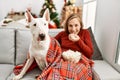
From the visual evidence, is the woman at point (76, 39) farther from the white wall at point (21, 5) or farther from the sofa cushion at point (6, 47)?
the white wall at point (21, 5)

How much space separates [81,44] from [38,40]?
445 millimetres

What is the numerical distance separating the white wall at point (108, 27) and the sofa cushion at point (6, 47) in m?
1.04

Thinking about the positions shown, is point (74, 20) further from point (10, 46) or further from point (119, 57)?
point (10, 46)

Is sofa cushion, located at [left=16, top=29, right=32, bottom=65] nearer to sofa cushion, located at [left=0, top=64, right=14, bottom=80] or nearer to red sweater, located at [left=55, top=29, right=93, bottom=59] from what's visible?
sofa cushion, located at [left=0, top=64, right=14, bottom=80]

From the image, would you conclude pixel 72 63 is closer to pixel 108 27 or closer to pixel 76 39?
pixel 76 39

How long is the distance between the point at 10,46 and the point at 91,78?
0.93 m

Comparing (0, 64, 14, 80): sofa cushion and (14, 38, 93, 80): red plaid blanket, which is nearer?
(14, 38, 93, 80): red plaid blanket

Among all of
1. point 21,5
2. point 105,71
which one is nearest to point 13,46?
point 105,71

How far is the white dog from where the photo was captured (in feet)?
4.79

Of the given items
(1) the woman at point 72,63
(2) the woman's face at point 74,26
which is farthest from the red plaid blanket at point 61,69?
(2) the woman's face at point 74,26

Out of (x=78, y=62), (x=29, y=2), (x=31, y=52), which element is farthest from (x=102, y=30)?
(x=29, y=2)

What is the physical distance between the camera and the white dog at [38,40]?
Result: 1.46 m

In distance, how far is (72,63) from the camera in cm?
159

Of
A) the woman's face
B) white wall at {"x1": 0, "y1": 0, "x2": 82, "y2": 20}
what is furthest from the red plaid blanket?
white wall at {"x1": 0, "y1": 0, "x2": 82, "y2": 20}
